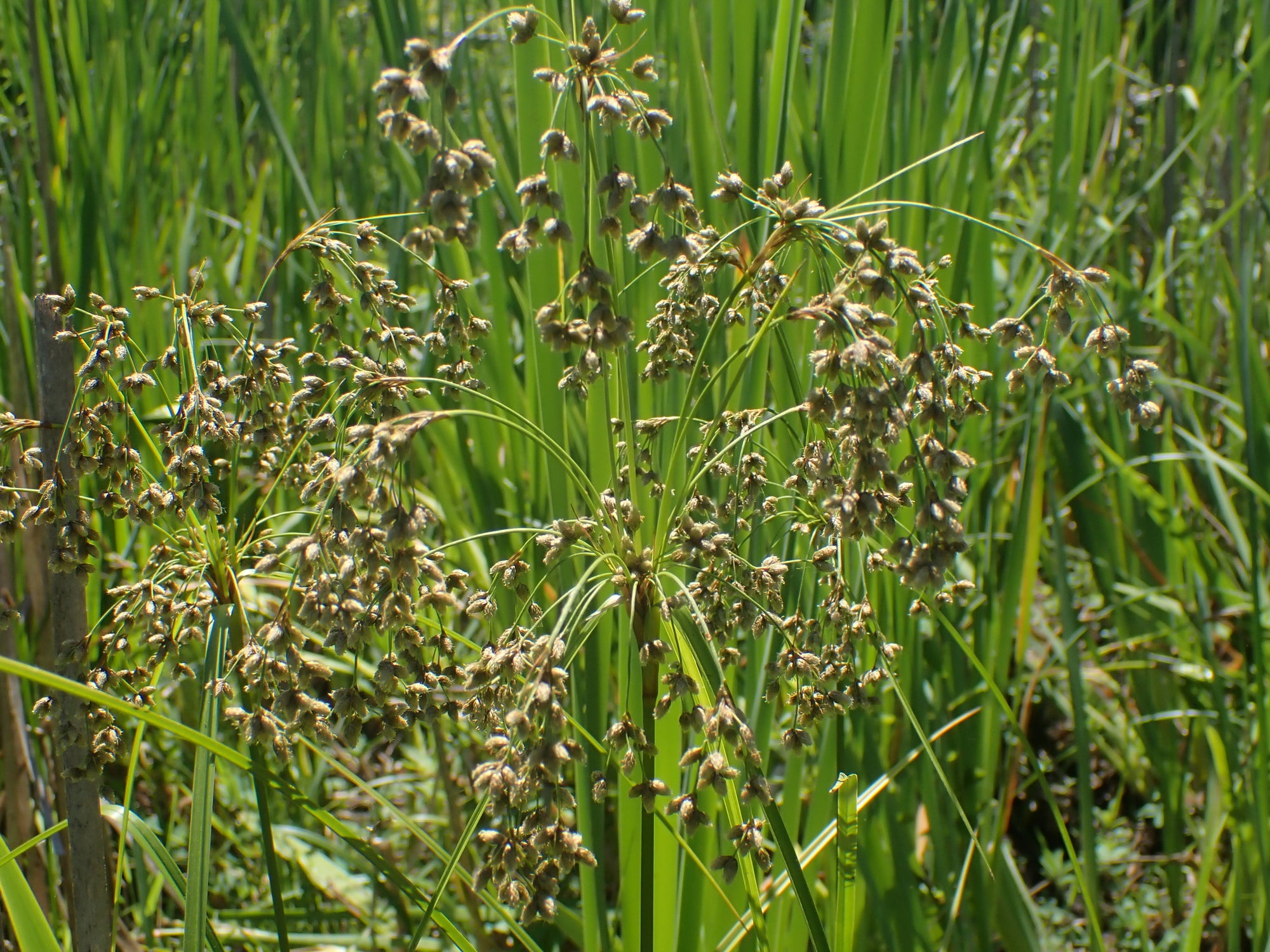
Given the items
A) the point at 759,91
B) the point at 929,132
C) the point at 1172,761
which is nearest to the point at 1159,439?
the point at 1172,761

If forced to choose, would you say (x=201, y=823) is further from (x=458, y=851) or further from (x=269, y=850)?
(x=458, y=851)

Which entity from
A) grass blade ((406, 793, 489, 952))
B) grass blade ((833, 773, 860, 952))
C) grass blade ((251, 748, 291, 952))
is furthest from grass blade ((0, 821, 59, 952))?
grass blade ((833, 773, 860, 952))

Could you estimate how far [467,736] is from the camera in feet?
8.13

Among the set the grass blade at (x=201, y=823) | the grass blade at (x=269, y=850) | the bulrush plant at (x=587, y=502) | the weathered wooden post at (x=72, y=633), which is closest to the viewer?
the bulrush plant at (x=587, y=502)

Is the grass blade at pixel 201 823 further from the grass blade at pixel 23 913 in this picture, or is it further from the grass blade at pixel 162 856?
the grass blade at pixel 23 913

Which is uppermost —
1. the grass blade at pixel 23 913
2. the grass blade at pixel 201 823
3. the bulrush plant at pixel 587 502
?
the bulrush plant at pixel 587 502

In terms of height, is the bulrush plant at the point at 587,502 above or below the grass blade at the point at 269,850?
above

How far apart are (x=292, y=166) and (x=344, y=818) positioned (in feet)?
5.97

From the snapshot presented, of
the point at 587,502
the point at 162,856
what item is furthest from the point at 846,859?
the point at 162,856

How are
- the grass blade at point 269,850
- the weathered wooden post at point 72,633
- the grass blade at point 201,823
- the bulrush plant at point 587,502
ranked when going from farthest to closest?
the weathered wooden post at point 72,633, the grass blade at point 269,850, the grass blade at point 201,823, the bulrush plant at point 587,502

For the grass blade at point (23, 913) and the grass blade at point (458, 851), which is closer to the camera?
the grass blade at point (458, 851)

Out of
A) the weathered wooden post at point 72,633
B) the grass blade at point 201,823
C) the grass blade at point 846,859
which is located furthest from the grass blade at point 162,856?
the grass blade at point 846,859

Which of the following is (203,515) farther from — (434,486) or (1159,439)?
(1159,439)

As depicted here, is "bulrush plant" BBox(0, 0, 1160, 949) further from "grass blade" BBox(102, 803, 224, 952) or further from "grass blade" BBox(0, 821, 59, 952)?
"grass blade" BBox(0, 821, 59, 952)
